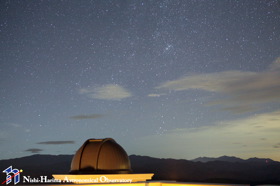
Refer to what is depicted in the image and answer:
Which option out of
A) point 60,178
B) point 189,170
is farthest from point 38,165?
point 60,178

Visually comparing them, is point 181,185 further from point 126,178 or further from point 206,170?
point 206,170

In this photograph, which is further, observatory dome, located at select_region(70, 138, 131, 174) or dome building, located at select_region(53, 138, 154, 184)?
observatory dome, located at select_region(70, 138, 131, 174)

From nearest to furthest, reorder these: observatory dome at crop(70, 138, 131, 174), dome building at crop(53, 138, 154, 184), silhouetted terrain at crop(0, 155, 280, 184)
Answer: dome building at crop(53, 138, 154, 184) → observatory dome at crop(70, 138, 131, 174) → silhouetted terrain at crop(0, 155, 280, 184)

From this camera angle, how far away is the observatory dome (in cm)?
1794

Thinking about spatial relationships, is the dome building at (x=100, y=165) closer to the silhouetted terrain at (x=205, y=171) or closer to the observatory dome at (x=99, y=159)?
the observatory dome at (x=99, y=159)

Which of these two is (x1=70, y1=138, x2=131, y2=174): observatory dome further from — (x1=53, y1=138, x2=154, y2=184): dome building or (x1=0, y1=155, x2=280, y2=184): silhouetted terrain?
(x1=0, y1=155, x2=280, y2=184): silhouetted terrain

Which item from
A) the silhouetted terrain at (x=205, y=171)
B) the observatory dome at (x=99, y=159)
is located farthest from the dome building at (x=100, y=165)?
the silhouetted terrain at (x=205, y=171)

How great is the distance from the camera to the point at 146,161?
13175cm

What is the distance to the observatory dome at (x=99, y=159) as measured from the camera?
17938 mm

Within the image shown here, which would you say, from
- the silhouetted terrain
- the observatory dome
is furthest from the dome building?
the silhouetted terrain

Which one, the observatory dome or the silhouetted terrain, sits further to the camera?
the silhouetted terrain

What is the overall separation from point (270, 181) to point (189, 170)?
81.7 ft

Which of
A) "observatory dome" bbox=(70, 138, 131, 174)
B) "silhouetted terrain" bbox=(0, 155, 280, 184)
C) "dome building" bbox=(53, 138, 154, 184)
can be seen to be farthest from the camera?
"silhouetted terrain" bbox=(0, 155, 280, 184)

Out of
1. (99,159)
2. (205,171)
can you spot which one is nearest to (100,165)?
(99,159)
